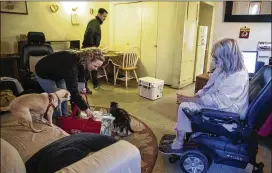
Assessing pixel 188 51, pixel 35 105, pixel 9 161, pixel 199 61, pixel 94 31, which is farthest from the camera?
pixel 199 61

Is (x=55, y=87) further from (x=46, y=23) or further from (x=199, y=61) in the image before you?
(x=199, y=61)

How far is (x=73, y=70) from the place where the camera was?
1.16 meters

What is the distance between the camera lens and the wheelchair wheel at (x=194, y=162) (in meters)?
1.29

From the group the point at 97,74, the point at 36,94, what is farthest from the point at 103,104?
the point at 36,94

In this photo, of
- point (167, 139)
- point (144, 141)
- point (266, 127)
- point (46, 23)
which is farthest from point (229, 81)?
point (46, 23)

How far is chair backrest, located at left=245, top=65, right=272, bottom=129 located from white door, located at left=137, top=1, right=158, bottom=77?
723 millimetres

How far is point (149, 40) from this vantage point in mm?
1510

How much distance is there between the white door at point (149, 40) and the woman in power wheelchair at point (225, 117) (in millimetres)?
432

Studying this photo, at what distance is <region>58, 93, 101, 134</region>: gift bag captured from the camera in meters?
1.24

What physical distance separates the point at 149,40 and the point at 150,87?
415 millimetres

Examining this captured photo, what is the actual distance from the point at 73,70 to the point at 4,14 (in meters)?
0.46

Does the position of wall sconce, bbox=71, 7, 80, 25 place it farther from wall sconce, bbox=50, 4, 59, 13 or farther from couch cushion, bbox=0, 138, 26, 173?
couch cushion, bbox=0, 138, 26, 173

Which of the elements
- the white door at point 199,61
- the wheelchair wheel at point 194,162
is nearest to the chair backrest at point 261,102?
the wheelchair wheel at point 194,162

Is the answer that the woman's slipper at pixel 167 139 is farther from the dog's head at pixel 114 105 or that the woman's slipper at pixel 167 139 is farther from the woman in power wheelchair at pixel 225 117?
the dog's head at pixel 114 105
